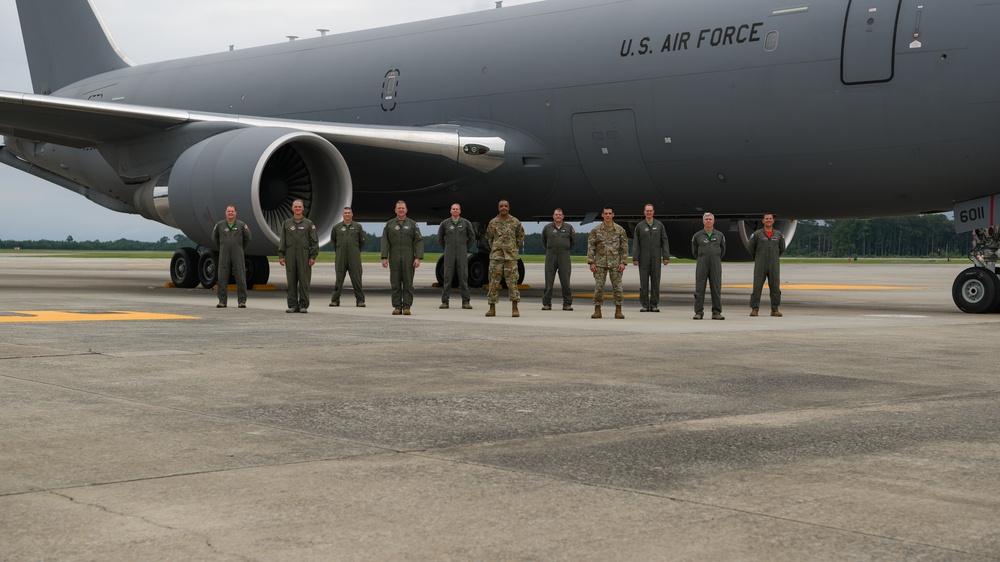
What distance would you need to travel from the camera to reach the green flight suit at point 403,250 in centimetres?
1288

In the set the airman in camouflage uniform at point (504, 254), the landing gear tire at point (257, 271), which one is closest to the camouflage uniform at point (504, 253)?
the airman in camouflage uniform at point (504, 254)

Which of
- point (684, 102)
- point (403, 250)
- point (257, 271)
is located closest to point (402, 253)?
point (403, 250)

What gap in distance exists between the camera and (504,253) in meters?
12.9

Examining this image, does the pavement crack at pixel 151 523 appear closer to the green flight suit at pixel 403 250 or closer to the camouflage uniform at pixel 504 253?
the camouflage uniform at pixel 504 253

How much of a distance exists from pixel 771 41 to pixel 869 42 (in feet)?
3.99

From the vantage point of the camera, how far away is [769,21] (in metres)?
13.5

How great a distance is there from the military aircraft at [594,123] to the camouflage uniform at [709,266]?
158 cm

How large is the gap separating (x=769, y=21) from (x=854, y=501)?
35.3ft

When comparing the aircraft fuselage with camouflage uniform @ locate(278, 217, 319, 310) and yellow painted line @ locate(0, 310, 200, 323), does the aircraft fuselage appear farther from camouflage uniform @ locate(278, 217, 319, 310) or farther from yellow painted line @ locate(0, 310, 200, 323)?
yellow painted line @ locate(0, 310, 200, 323)

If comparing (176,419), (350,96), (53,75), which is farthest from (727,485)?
(53,75)

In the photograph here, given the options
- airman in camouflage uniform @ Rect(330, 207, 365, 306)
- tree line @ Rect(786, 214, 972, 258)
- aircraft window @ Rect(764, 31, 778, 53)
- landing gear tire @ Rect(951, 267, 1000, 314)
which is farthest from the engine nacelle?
tree line @ Rect(786, 214, 972, 258)

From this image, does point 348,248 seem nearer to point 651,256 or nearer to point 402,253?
point 402,253

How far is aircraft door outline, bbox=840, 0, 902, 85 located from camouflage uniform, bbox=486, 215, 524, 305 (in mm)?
4234

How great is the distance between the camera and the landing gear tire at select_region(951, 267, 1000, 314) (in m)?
13.0
